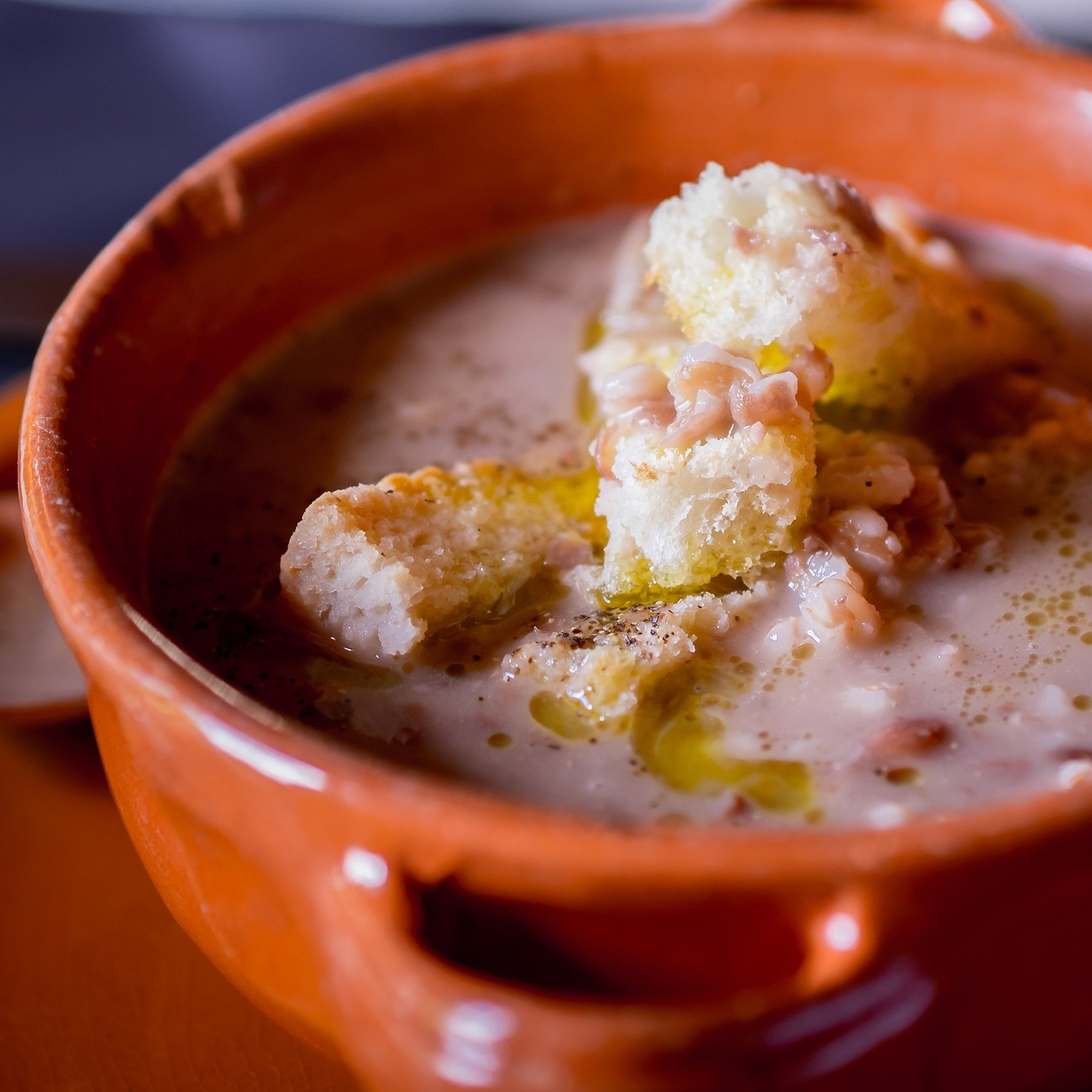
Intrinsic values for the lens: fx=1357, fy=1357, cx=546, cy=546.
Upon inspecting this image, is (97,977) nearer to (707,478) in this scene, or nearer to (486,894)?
(486,894)

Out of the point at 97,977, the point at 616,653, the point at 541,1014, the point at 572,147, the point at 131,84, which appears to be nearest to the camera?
the point at 541,1014

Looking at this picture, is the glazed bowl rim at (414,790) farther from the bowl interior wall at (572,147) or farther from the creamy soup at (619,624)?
the bowl interior wall at (572,147)

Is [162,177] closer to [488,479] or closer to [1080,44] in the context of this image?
[488,479]

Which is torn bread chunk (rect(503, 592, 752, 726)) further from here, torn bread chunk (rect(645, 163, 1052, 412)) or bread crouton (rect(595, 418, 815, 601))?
torn bread chunk (rect(645, 163, 1052, 412))

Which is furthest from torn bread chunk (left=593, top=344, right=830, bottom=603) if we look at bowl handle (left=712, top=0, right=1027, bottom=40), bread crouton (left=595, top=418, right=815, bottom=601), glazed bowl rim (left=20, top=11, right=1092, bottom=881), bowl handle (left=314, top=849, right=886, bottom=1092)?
bowl handle (left=712, top=0, right=1027, bottom=40)

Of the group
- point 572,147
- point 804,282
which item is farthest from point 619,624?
point 572,147

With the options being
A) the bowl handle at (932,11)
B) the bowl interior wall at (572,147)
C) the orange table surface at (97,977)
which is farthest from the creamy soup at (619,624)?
the bowl handle at (932,11)

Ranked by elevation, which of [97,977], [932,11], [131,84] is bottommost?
[97,977]

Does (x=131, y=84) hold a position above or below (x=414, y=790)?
below
